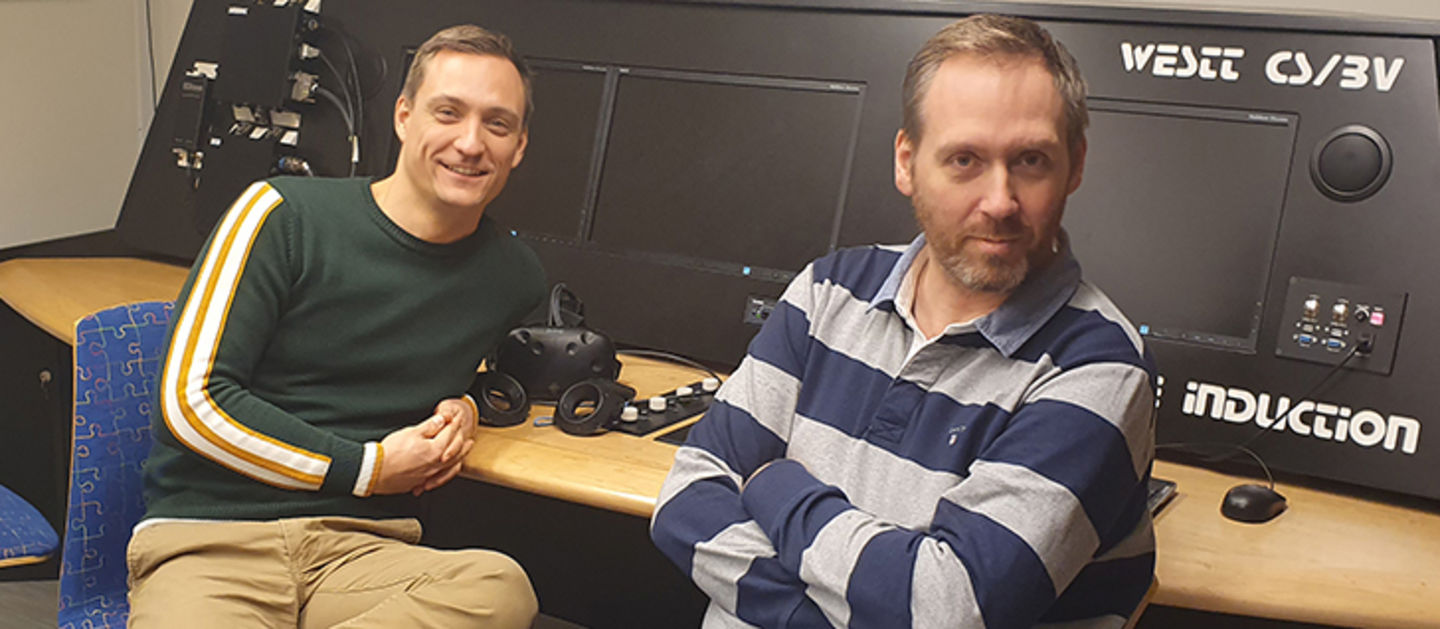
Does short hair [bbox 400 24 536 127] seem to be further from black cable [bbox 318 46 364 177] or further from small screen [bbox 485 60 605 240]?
black cable [bbox 318 46 364 177]

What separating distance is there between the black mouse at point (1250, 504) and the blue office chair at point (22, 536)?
65.7 inches

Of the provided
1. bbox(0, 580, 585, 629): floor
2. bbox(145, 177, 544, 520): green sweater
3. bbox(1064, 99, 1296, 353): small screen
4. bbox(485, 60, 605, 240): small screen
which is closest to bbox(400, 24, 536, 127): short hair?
bbox(145, 177, 544, 520): green sweater

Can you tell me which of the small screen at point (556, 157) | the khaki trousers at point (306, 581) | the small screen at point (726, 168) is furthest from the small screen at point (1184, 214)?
the khaki trousers at point (306, 581)

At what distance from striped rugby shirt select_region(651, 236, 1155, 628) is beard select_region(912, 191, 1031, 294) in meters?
0.03

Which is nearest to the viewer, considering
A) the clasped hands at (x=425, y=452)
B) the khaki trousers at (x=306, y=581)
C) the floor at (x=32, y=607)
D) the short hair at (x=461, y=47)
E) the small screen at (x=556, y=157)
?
the khaki trousers at (x=306, y=581)

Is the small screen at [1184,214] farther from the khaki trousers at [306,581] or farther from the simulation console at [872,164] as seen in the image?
the khaki trousers at [306,581]

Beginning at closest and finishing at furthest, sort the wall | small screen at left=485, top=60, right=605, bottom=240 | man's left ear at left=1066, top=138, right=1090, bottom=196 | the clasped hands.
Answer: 1. man's left ear at left=1066, top=138, right=1090, bottom=196
2. the clasped hands
3. small screen at left=485, top=60, right=605, bottom=240
4. the wall

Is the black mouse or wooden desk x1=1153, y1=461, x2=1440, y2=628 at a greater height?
the black mouse

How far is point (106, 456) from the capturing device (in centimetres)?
179

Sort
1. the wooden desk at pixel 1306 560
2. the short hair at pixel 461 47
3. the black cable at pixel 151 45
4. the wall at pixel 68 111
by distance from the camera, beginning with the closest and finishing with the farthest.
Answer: the wooden desk at pixel 1306 560
the short hair at pixel 461 47
the wall at pixel 68 111
the black cable at pixel 151 45

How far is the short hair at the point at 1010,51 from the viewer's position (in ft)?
4.15

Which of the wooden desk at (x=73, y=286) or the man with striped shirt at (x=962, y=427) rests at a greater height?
the man with striped shirt at (x=962, y=427)

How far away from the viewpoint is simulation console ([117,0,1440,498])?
1.88 m

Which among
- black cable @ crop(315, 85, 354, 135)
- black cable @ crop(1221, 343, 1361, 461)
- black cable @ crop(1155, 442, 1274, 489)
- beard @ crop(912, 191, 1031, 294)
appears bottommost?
black cable @ crop(1155, 442, 1274, 489)
